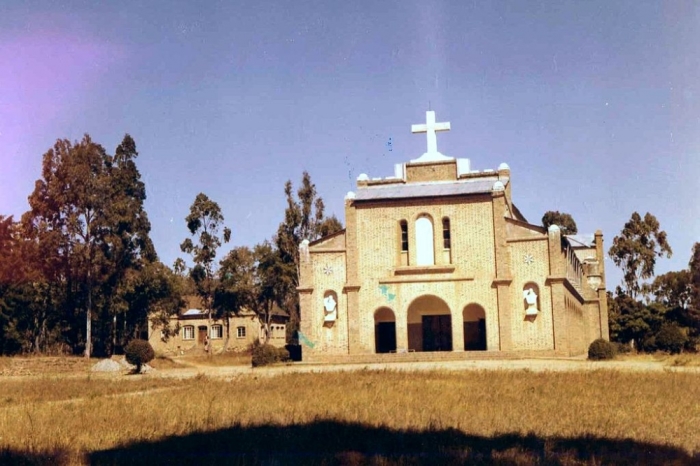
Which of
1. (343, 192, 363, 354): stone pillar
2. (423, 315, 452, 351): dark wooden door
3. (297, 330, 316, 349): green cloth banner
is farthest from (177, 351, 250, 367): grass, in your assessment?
(423, 315, 452, 351): dark wooden door

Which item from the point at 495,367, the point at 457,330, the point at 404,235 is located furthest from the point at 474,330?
the point at 495,367

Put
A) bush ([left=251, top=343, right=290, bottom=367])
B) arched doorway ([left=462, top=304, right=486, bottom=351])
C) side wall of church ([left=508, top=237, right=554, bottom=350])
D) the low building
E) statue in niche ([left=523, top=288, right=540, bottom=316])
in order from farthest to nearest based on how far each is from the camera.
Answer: the low building, arched doorway ([left=462, top=304, right=486, bottom=351]), statue in niche ([left=523, top=288, right=540, bottom=316]), side wall of church ([left=508, top=237, right=554, bottom=350]), bush ([left=251, top=343, right=290, bottom=367])

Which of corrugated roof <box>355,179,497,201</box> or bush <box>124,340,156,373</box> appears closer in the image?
bush <box>124,340,156,373</box>

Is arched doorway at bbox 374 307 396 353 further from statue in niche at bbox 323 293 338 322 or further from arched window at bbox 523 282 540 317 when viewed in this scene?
arched window at bbox 523 282 540 317

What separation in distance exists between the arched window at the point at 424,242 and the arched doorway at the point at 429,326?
2.46m

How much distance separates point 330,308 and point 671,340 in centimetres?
1715

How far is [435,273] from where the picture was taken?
38438 millimetres

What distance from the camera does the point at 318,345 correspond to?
38562mm

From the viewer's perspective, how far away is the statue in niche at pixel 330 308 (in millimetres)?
38656

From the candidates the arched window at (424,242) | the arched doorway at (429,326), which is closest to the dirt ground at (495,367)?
the arched window at (424,242)

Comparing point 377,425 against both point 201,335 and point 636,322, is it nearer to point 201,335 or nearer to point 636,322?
point 636,322

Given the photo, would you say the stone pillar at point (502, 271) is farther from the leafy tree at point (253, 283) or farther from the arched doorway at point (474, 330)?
the leafy tree at point (253, 283)

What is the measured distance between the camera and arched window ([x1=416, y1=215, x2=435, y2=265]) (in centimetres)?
3894

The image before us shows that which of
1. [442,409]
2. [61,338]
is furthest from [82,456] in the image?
[61,338]
